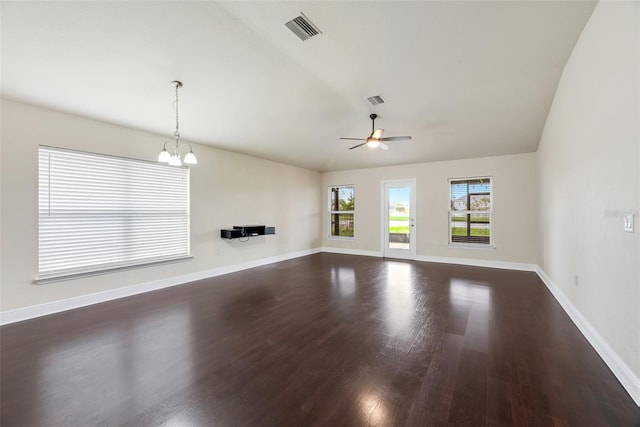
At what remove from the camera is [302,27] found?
2568 mm

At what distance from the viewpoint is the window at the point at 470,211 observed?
20.1 feet

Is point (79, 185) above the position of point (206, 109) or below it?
below

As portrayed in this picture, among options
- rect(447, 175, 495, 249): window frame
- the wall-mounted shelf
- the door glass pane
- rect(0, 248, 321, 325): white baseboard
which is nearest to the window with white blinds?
rect(0, 248, 321, 325): white baseboard

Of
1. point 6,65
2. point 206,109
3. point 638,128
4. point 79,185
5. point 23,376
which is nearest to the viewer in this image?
point 638,128

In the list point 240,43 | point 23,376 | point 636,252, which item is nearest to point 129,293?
point 23,376

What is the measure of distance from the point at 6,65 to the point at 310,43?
307 centimetres

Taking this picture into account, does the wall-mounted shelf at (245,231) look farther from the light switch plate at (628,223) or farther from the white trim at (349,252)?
the light switch plate at (628,223)

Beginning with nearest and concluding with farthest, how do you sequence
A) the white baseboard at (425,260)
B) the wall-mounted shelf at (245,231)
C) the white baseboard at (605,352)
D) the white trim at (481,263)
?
the white baseboard at (605,352) → the white baseboard at (425,260) → the wall-mounted shelf at (245,231) → the white trim at (481,263)

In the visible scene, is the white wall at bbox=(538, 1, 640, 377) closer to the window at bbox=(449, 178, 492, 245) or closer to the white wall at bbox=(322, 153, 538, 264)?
the white wall at bbox=(322, 153, 538, 264)

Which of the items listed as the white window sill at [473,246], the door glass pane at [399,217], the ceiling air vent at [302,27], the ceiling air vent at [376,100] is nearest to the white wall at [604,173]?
the ceiling air vent at [376,100]

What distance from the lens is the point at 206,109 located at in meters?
3.90

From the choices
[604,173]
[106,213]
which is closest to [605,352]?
[604,173]

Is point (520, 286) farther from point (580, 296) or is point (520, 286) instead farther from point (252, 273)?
point (252, 273)

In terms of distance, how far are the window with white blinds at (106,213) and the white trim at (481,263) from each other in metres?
5.67
